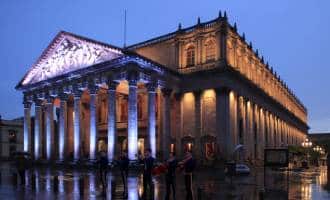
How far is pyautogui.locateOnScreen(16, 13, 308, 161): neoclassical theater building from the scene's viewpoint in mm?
46125

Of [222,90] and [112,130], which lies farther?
[222,90]

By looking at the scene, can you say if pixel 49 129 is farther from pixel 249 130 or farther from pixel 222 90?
pixel 249 130

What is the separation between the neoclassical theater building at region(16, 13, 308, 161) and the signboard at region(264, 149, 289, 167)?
24055 mm

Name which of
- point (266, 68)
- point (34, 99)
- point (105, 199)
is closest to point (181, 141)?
point (34, 99)

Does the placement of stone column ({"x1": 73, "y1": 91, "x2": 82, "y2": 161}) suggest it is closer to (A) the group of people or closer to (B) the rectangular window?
(A) the group of people

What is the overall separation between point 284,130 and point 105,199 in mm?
77503

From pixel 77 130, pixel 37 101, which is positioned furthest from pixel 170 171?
pixel 37 101

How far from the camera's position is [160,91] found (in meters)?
50.9

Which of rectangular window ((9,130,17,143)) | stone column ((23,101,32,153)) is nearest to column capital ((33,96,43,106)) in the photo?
stone column ((23,101,32,153))

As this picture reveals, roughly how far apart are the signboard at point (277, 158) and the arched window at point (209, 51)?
3009cm

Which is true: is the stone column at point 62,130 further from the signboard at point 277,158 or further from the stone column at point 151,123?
the signboard at point 277,158

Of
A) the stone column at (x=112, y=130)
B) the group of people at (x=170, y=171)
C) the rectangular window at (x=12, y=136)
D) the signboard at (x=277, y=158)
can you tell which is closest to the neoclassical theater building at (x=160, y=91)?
the stone column at (x=112, y=130)

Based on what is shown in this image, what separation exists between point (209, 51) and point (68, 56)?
17967 millimetres

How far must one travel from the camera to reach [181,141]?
171ft
